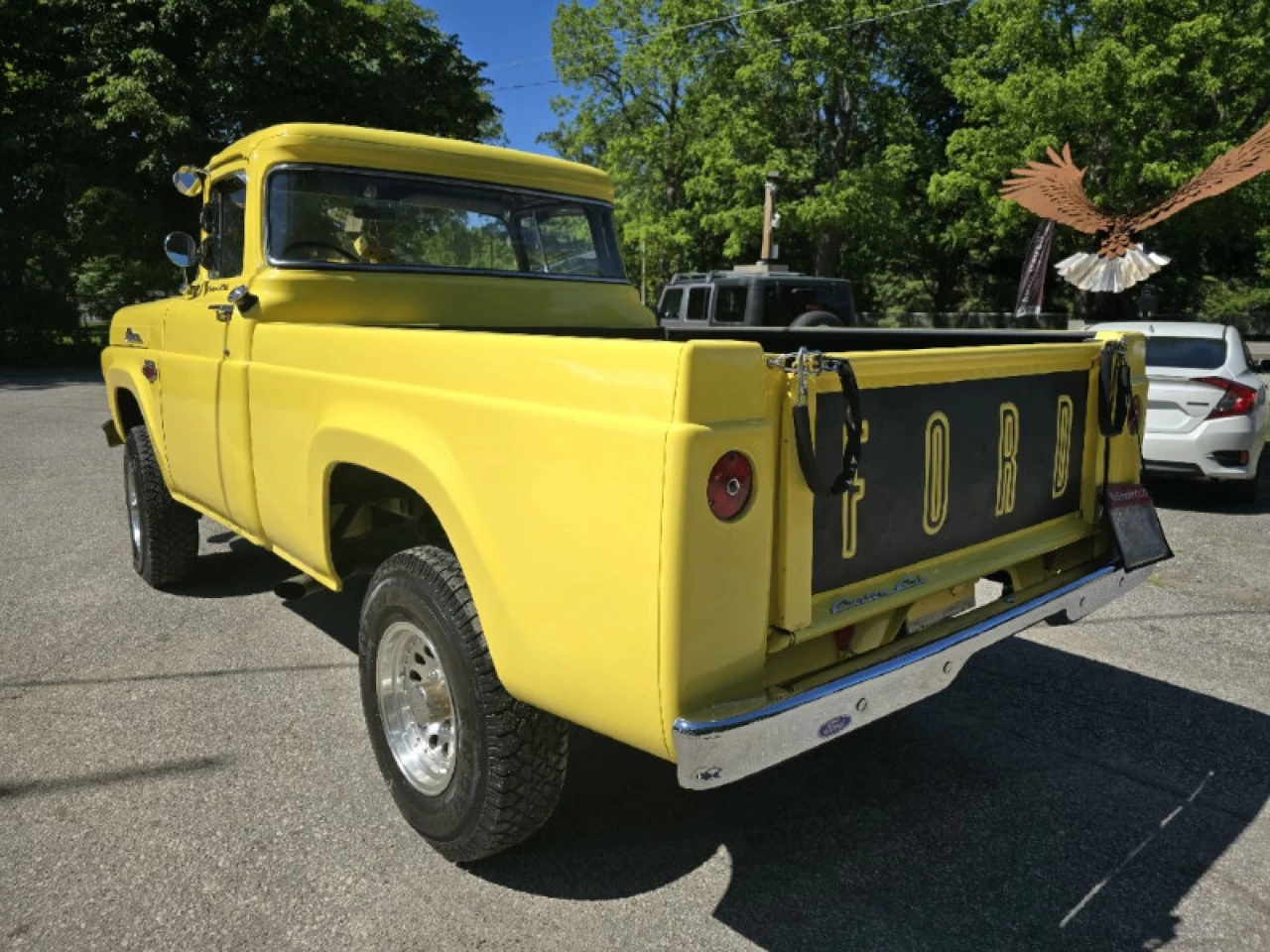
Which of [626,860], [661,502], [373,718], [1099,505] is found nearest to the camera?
[661,502]

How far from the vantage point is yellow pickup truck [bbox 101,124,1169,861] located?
6.59ft

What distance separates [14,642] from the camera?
442 cm

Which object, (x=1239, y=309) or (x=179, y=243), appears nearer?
(x=179, y=243)

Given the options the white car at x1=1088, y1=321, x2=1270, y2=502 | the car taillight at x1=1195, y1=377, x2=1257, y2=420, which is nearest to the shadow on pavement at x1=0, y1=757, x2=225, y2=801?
the white car at x1=1088, y1=321, x2=1270, y2=502

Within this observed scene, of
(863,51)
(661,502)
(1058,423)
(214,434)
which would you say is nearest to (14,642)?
(214,434)

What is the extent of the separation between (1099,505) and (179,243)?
427cm

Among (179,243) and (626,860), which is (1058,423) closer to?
(626,860)

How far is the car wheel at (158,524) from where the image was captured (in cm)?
498

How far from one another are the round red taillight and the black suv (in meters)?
11.0

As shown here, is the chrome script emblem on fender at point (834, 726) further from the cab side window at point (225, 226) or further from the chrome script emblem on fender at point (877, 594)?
the cab side window at point (225, 226)

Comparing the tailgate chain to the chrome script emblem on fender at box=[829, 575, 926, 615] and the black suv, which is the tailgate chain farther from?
the black suv

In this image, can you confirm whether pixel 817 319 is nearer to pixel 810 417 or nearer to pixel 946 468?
pixel 946 468

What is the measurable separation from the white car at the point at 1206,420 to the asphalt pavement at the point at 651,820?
3.33 meters

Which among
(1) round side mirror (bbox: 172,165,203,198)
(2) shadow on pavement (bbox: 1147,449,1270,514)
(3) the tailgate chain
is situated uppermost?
(1) round side mirror (bbox: 172,165,203,198)
